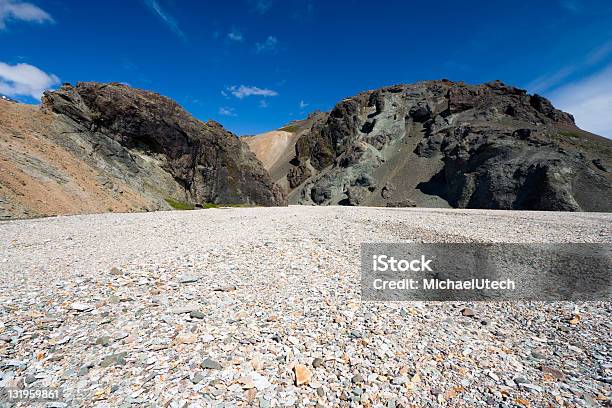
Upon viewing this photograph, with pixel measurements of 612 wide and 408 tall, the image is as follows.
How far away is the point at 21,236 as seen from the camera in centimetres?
1541

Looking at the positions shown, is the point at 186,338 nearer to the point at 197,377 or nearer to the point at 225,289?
the point at 197,377

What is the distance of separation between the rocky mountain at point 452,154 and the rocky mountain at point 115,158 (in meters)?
39.7

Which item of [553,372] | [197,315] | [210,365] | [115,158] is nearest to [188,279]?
[197,315]

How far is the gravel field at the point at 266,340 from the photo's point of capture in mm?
5113

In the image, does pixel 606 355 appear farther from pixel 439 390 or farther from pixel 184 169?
pixel 184 169

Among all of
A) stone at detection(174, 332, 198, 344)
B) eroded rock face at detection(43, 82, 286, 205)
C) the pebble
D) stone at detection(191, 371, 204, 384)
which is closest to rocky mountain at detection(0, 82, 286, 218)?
eroded rock face at detection(43, 82, 286, 205)

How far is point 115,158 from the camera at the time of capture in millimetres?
40594

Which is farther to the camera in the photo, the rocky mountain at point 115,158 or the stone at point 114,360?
the rocky mountain at point 115,158

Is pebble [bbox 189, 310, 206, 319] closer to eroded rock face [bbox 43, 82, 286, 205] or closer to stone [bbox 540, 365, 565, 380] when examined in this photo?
stone [bbox 540, 365, 565, 380]

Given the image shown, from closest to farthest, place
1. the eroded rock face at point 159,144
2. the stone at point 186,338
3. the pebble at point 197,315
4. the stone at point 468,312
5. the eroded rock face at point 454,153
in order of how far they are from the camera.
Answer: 1. the stone at point 186,338
2. the pebble at point 197,315
3. the stone at point 468,312
4. the eroded rock face at point 159,144
5. the eroded rock face at point 454,153

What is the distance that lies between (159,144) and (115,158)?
28.1ft

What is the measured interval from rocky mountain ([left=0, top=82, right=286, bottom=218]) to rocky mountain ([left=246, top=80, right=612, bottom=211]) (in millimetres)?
39701

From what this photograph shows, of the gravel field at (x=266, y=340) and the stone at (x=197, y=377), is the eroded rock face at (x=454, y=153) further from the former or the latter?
the stone at (x=197, y=377)

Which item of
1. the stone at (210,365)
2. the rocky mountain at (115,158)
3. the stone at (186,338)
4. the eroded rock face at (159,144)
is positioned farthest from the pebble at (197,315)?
the eroded rock face at (159,144)
